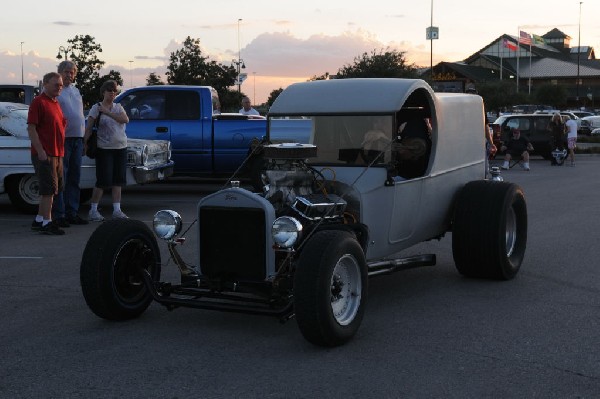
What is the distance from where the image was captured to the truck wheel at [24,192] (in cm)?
1179

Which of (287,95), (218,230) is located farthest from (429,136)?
(218,230)

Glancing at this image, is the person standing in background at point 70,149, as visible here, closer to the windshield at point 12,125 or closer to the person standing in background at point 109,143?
the person standing in background at point 109,143

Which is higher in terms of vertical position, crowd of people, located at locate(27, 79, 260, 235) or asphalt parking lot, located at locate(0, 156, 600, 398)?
crowd of people, located at locate(27, 79, 260, 235)

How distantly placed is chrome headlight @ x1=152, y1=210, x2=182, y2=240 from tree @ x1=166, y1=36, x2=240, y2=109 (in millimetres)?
39932

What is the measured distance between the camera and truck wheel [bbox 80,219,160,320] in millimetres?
5621

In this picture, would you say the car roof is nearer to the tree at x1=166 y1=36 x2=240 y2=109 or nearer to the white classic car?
the white classic car

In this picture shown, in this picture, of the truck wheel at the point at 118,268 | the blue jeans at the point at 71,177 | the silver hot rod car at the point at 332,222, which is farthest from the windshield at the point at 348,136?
the blue jeans at the point at 71,177

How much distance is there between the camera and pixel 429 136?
280 inches

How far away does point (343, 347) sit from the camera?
17.1 feet

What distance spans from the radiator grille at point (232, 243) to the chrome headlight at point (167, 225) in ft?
0.66

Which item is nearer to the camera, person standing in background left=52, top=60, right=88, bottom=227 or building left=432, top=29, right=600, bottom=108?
person standing in background left=52, top=60, right=88, bottom=227

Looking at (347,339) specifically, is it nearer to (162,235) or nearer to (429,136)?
(162,235)

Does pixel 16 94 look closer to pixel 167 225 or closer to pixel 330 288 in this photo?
pixel 167 225

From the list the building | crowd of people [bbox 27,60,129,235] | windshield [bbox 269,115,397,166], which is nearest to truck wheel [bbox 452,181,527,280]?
windshield [bbox 269,115,397,166]
